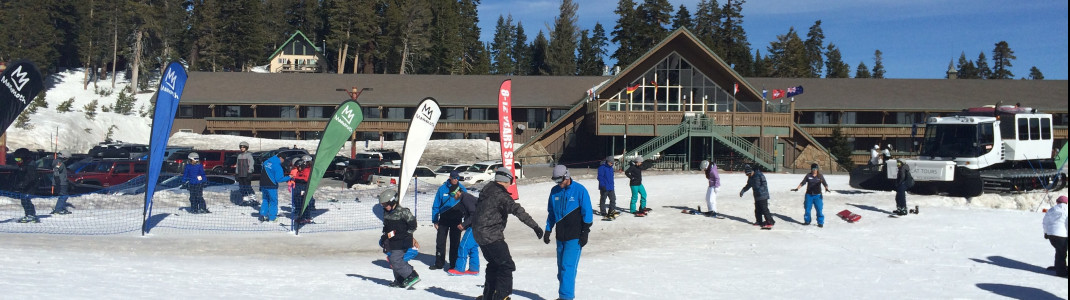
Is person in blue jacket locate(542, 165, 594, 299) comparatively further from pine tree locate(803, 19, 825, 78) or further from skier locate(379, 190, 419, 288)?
pine tree locate(803, 19, 825, 78)

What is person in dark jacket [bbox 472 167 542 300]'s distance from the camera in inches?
353

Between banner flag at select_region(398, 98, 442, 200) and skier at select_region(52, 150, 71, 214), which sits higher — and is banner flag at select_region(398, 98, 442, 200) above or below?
above

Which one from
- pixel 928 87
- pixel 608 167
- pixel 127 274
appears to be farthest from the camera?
pixel 928 87

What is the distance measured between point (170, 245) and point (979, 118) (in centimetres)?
1946

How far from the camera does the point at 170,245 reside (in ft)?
45.9

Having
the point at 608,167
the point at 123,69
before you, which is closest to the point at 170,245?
the point at 608,167

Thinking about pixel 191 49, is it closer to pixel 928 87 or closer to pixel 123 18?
pixel 123 18

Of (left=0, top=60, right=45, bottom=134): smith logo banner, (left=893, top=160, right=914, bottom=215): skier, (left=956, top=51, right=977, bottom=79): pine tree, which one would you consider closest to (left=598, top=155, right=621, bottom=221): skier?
(left=893, top=160, right=914, bottom=215): skier

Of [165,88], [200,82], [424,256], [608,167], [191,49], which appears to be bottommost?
[424,256]

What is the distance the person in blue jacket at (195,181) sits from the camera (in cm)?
1739

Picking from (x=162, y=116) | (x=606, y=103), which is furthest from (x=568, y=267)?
(x=606, y=103)

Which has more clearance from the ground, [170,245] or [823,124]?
[823,124]

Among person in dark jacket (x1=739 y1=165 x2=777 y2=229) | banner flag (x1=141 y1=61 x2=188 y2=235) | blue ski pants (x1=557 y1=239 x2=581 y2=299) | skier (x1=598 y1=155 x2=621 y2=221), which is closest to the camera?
blue ski pants (x1=557 y1=239 x2=581 y2=299)

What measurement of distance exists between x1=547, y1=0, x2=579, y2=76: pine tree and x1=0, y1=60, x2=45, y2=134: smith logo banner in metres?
79.8
